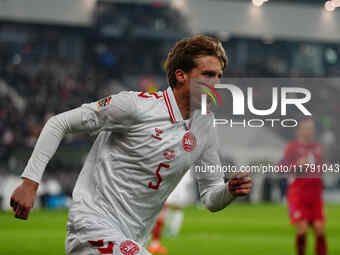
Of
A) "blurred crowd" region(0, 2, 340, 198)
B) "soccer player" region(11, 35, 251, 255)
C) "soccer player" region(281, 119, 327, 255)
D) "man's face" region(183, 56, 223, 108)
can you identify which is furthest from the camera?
"blurred crowd" region(0, 2, 340, 198)

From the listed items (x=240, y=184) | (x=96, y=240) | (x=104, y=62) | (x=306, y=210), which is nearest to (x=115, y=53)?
(x=104, y=62)

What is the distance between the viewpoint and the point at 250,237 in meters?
11.9

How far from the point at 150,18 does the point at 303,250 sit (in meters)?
20.8

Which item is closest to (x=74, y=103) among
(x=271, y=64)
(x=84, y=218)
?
(x=271, y=64)

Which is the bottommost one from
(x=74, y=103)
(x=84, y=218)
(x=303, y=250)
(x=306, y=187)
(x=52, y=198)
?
(x=52, y=198)

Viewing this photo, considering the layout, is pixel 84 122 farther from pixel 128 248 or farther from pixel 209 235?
pixel 209 235

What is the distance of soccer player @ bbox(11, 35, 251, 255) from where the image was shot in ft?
9.41

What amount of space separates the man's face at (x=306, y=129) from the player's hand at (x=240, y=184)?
30 cm

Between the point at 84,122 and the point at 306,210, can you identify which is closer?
the point at 84,122

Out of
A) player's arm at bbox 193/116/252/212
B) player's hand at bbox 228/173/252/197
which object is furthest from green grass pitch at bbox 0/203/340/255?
player's hand at bbox 228/173/252/197

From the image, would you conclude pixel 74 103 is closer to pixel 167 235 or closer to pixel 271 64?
pixel 271 64

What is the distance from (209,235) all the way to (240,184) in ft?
31.6

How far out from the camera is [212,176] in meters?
3.19

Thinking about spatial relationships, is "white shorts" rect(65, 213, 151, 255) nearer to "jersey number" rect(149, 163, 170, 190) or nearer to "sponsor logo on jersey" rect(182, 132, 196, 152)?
"jersey number" rect(149, 163, 170, 190)
